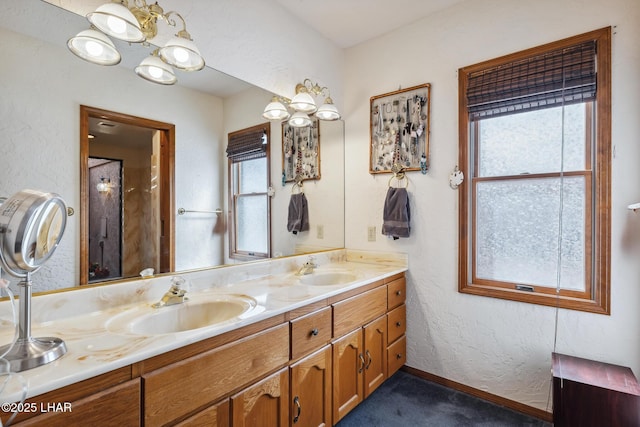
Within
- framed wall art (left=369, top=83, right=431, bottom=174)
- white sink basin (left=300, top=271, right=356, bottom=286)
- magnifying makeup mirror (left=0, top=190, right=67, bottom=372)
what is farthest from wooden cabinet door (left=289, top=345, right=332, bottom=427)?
framed wall art (left=369, top=83, right=431, bottom=174)

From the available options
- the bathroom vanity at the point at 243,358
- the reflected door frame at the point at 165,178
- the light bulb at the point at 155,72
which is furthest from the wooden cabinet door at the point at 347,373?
the light bulb at the point at 155,72

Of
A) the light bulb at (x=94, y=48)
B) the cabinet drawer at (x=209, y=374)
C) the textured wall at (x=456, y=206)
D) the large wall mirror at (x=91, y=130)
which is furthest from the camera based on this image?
the textured wall at (x=456, y=206)

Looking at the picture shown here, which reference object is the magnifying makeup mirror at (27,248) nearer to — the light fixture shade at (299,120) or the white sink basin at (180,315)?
the white sink basin at (180,315)

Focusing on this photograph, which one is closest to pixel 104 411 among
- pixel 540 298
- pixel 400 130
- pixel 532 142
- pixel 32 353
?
pixel 32 353

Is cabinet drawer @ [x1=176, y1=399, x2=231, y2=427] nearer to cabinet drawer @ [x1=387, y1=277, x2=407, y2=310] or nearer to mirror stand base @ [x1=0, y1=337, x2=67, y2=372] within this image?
mirror stand base @ [x1=0, y1=337, x2=67, y2=372]

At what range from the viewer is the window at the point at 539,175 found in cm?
165

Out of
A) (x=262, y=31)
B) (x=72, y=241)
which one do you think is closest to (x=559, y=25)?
Answer: (x=262, y=31)

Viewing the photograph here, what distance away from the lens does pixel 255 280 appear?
1861mm

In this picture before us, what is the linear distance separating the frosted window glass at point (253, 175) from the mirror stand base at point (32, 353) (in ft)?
3.89

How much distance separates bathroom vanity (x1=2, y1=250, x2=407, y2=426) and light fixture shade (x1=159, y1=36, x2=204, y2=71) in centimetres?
101

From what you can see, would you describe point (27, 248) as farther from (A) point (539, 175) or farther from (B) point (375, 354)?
(A) point (539, 175)

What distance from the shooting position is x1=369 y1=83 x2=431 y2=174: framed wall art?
2.21m

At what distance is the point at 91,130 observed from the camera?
1286 mm

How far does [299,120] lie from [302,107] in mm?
134
